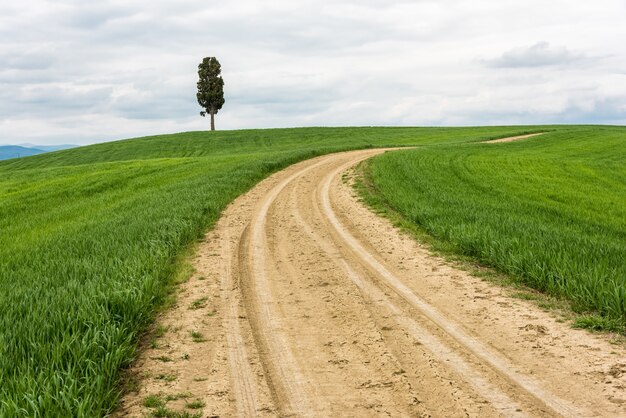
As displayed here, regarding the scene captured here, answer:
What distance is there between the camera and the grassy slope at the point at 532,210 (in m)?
7.98

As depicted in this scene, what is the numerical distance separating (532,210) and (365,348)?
39.9ft

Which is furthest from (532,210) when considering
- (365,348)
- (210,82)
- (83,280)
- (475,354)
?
(210,82)

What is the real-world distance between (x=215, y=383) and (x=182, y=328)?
1.80 meters

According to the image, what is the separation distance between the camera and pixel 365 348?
6.05 meters

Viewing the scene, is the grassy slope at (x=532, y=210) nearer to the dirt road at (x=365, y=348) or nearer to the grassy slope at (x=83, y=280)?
the dirt road at (x=365, y=348)

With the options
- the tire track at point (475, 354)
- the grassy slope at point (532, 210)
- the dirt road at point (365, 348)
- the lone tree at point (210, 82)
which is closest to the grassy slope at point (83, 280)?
the dirt road at point (365, 348)

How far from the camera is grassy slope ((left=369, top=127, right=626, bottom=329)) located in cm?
798

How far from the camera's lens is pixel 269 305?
773cm

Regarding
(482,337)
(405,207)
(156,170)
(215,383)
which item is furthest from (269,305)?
(156,170)

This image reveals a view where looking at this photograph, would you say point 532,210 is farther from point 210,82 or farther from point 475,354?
point 210,82

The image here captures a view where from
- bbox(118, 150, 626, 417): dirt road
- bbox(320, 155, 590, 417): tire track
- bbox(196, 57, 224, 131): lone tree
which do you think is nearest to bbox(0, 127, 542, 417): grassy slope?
bbox(118, 150, 626, 417): dirt road

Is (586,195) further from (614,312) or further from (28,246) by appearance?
(28,246)

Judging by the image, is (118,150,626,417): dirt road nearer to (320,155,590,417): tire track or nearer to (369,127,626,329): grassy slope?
(320,155,590,417): tire track

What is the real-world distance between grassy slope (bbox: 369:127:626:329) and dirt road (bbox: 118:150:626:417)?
87 centimetres
